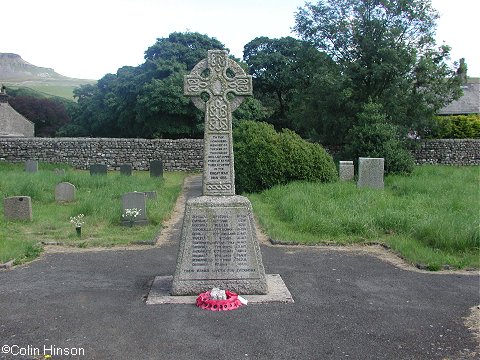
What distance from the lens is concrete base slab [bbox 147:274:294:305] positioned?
607 centimetres

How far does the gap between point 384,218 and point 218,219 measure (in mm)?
5594

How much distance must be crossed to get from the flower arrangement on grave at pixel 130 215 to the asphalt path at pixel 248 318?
357cm

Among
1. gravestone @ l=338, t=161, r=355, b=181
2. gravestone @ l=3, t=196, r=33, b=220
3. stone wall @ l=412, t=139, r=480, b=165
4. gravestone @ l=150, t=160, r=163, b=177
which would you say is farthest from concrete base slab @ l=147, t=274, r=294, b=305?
stone wall @ l=412, t=139, r=480, b=165

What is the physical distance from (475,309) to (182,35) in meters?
35.3

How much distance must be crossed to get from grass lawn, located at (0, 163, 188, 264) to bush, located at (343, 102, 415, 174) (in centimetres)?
821

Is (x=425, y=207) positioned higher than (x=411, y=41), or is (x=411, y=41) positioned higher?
(x=411, y=41)

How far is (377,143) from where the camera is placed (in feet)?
71.1

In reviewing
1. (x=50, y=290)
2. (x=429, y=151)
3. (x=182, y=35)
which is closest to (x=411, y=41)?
(x=429, y=151)

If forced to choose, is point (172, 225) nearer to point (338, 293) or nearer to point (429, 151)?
point (338, 293)

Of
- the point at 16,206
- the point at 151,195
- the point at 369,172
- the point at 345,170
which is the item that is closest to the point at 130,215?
the point at 16,206

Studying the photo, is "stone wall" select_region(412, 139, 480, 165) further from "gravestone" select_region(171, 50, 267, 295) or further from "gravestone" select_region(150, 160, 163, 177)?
"gravestone" select_region(171, 50, 267, 295)

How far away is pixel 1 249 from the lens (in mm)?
8734

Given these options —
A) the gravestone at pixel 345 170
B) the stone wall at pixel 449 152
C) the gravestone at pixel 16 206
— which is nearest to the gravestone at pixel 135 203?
the gravestone at pixel 16 206

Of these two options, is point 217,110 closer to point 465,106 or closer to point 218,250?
point 218,250
